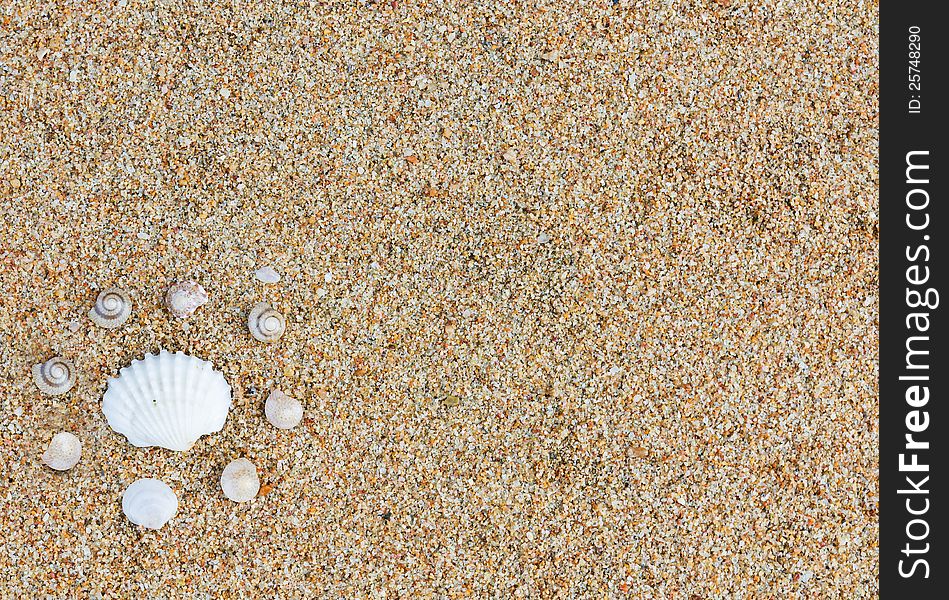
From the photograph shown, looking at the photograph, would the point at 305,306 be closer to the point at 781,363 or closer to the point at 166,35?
the point at 166,35

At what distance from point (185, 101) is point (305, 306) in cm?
70

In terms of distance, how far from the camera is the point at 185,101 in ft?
6.72

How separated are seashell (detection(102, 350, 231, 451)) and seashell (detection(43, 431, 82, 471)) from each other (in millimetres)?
119

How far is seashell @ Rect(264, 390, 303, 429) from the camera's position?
2.00 metres

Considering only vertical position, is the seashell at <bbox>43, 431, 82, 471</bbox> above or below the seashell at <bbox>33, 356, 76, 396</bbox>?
below

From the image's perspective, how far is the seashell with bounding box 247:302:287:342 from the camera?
2.00 metres

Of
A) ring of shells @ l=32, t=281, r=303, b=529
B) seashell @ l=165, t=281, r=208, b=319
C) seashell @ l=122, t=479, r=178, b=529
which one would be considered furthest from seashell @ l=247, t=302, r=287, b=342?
seashell @ l=122, t=479, r=178, b=529

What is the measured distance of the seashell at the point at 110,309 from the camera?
1.98 metres

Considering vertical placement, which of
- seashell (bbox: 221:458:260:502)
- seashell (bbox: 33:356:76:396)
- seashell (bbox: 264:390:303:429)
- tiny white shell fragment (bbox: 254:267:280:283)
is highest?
tiny white shell fragment (bbox: 254:267:280:283)
